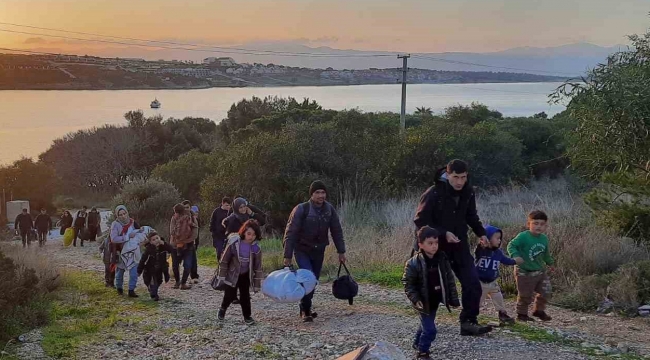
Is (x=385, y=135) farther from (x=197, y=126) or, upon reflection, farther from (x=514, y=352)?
(x=197, y=126)

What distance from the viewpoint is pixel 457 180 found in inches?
268

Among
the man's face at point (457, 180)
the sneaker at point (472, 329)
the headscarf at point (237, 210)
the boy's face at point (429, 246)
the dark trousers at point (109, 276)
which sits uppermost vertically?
the man's face at point (457, 180)

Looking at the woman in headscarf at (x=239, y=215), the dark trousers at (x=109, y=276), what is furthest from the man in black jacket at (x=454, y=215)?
the dark trousers at (x=109, y=276)

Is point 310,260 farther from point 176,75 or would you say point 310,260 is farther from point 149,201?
point 176,75

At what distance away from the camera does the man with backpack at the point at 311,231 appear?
8.52 m

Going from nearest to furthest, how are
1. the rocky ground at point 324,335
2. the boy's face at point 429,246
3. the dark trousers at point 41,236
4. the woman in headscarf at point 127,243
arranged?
the boy's face at point 429,246
the rocky ground at point 324,335
the woman in headscarf at point 127,243
the dark trousers at point 41,236

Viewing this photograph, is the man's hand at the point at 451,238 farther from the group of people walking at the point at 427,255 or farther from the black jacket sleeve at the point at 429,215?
the black jacket sleeve at the point at 429,215

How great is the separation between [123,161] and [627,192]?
45.3 m

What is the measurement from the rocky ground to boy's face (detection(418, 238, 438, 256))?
1.16m

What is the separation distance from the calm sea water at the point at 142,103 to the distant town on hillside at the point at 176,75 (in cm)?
222

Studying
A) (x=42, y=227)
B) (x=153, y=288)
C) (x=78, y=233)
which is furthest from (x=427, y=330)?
(x=78, y=233)

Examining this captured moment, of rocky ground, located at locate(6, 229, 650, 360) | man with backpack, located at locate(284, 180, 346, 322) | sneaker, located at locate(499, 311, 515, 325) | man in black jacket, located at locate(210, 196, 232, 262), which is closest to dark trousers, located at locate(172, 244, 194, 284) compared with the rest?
man in black jacket, located at locate(210, 196, 232, 262)

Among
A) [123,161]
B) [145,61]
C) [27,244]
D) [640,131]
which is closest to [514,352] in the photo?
[640,131]

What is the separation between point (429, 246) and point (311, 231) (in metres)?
2.37
